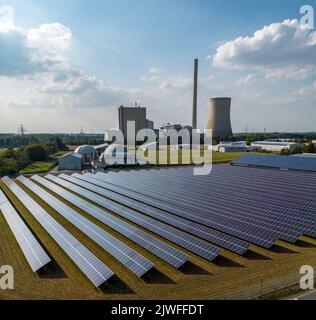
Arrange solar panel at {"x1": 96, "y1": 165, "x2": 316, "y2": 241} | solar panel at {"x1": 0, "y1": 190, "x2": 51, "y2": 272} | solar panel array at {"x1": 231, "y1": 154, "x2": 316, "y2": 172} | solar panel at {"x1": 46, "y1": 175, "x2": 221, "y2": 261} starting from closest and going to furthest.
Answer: solar panel at {"x1": 0, "y1": 190, "x2": 51, "y2": 272}, solar panel at {"x1": 46, "y1": 175, "x2": 221, "y2": 261}, solar panel at {"x1": 96, "y1": 165, "x2": 316, "y2": 241}, solar panel array at {"x1": 231, "y1": 154, "x2": 316, "y2": 172}

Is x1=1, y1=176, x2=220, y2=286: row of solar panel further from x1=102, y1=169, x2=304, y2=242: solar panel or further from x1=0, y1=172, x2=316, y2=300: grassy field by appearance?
x1=102, y1=169, x2=304, y2=242: solar panel

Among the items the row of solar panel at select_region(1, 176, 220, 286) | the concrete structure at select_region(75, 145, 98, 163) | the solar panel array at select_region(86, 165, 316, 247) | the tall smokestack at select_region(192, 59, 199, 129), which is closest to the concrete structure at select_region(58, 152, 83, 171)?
the concrete structure at select_region(75, 145, 98, 163)

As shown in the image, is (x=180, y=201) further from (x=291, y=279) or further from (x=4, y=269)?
(x=4, y=269)

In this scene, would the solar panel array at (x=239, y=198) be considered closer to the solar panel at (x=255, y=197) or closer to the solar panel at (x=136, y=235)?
the solar panel at (x=255, y=197)

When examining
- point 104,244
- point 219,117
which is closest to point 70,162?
point 104,244

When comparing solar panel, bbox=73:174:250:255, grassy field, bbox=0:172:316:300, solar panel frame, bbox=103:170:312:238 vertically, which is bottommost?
grassy field, bbox=0:172:316:300

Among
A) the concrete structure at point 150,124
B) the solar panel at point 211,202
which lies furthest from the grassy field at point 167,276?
the concrete structure at point 150,124

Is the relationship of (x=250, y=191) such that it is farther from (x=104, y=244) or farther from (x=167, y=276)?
(x=104, y=244)
